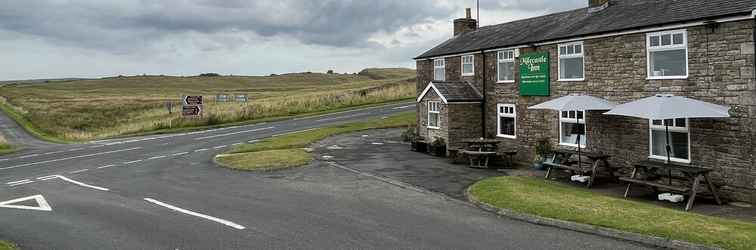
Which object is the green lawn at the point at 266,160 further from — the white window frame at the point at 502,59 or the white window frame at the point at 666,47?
the white window frame at the point at 666,47

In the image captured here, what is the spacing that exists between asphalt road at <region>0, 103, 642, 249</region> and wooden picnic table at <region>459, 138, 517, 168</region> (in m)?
4.70

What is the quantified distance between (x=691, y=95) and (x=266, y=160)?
14239mm

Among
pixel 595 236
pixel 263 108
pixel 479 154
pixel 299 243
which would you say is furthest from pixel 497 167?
pixel 263 108

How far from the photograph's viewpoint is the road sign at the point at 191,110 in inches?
1704

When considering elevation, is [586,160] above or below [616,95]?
below

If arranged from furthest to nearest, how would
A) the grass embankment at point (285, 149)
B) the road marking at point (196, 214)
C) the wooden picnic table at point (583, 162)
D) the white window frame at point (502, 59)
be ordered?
the white window frame at point (502, 59) → the grass embankment at point (285, 149) → the wooden picnic table at point (583, 162) → the road marking at point (196, 214)

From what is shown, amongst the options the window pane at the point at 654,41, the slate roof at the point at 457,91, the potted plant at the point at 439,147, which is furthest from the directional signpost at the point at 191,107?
the window pane at the point at 654,41

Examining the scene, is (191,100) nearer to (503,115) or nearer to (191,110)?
(191,110)

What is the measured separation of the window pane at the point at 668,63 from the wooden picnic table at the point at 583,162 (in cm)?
273

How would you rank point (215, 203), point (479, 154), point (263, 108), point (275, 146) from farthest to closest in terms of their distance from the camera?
point (263, 108) → point (275, 146) → point (479, 154) → point (215, 203)

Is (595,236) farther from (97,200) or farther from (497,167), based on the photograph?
(97,200)

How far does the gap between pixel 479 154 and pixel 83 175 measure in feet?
47.1

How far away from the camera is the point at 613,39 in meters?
16.2

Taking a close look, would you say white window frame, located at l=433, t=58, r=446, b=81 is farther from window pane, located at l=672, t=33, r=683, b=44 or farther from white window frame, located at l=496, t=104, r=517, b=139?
window pane, located at l=672, t=33, r=683, b=44
